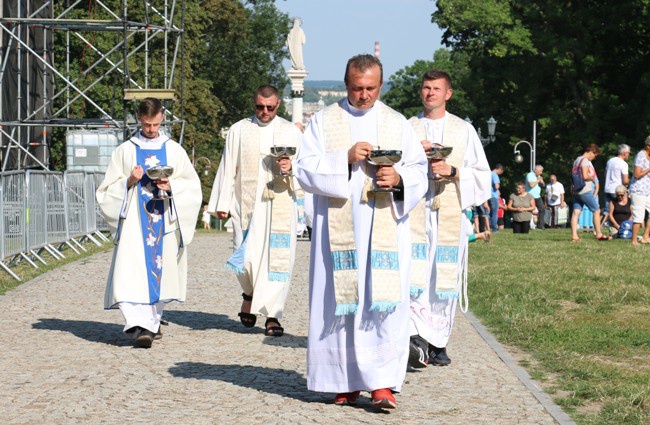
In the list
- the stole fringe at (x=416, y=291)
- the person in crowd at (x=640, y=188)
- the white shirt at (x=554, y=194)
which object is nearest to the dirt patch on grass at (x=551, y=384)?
the stole fringe at (x=416, y=291)

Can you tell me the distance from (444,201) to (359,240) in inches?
84.3

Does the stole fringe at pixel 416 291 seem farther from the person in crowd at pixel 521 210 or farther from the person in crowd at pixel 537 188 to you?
the person in crowd at pixel 537 188

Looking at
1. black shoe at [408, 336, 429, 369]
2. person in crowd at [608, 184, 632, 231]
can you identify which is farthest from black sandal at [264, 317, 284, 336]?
person in crowd at [608, 184, 632, 231]

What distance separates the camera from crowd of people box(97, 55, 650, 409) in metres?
7.90

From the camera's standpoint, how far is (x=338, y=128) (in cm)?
812

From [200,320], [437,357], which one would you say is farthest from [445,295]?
[200,320]

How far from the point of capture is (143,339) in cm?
1059

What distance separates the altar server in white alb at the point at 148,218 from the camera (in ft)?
36.3

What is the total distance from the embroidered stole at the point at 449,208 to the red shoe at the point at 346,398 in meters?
2.18

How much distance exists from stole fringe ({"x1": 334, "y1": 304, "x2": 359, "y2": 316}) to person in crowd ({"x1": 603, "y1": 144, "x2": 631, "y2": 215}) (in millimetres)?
17786

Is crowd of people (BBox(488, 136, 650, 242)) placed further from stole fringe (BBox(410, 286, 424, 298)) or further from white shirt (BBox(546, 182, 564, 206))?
stole fringe (BBox(410, 286, 424, 298))

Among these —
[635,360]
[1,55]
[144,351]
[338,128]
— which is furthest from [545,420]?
[1,55]

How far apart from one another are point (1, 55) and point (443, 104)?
2507 cm

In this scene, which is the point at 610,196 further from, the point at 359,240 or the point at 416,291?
the point at 359,240
